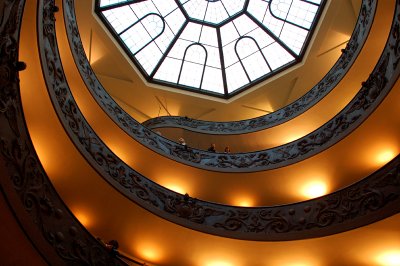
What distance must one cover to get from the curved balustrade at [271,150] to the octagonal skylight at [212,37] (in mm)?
4212

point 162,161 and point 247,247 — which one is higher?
point 162,161

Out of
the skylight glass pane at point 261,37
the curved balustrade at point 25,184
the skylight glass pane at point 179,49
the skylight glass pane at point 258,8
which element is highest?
the skylight glass pane at point 258,8

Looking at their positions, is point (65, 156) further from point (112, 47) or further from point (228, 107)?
point (228, 107)

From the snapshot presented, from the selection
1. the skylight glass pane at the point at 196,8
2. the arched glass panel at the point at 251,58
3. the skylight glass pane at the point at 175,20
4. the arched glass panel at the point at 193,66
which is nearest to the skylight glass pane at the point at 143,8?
the skylight glass pane at the point at 175,20

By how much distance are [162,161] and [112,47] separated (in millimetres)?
7538

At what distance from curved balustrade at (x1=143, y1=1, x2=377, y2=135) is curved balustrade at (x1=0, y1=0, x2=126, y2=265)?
10.5 meters

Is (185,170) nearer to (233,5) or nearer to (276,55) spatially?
(276,55)

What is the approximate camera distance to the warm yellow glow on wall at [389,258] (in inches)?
371

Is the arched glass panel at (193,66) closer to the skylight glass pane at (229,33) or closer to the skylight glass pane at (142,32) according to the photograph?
the skylight glass pane at (229,33)

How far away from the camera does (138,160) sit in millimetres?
14719

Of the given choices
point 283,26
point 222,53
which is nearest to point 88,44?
point 222,53

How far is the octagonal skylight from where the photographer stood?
61.1 feet

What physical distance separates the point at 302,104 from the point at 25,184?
13.5 m

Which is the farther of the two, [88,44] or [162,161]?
[88,44]
